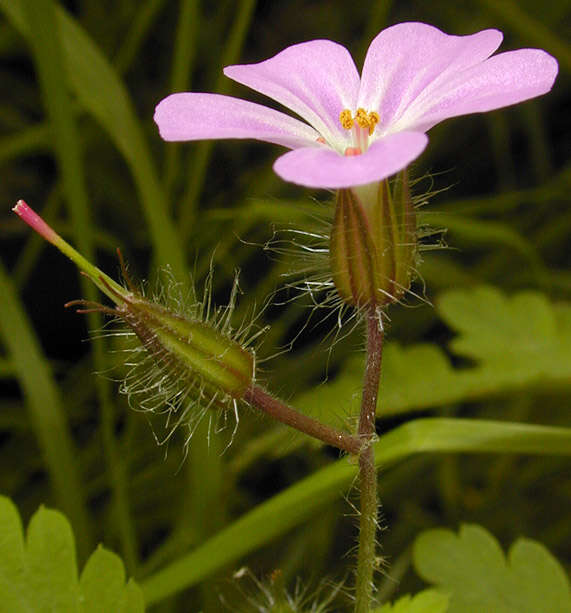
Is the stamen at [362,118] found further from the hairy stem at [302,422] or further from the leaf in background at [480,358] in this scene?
the leaf in background at [480,358]

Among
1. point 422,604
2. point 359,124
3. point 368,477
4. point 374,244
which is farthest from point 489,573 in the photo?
point 359,124

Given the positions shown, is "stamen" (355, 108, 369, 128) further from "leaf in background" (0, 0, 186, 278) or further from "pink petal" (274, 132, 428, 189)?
"leaf in background" (0, 0, 186, 278)

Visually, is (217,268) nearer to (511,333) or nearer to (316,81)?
(511,333)

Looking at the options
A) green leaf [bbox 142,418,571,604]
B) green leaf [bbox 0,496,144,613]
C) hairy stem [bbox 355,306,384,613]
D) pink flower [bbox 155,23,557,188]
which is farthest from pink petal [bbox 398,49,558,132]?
green leaf [bbox 0,496,144,613]

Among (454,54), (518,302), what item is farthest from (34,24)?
(518,302)

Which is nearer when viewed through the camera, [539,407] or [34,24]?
[34,24]

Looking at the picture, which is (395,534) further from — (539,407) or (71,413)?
(71,413)

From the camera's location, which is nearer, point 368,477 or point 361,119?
point 368,477
